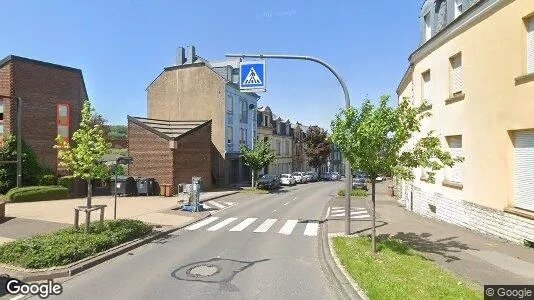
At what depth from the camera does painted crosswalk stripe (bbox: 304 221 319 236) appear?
14547mm

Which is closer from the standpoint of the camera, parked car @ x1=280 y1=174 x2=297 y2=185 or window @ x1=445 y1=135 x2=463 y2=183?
window @ x1=445 y1=135 x2=463 y2=183

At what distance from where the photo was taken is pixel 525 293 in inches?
292

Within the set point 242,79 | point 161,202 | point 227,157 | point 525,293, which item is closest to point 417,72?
point 242,79

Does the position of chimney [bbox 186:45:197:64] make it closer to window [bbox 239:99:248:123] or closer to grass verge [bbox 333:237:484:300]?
window [bbox 239:99:248:123]

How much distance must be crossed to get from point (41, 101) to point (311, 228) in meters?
20.9

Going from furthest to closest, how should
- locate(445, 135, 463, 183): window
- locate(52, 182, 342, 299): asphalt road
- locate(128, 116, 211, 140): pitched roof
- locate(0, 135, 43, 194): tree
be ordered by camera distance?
locate(128, 116, 211, 140): pitched roof
locate(0, 135, 43, 194): tree
locate(445, 135, 463, 183): window
locate(52, 182, 342, 299): asphalt road

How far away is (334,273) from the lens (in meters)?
8.94

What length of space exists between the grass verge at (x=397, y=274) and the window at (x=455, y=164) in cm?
538

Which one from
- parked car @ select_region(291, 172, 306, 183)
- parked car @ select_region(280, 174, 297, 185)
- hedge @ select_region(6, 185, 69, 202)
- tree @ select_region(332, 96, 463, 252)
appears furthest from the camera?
parked car @ select_region(291, 172, 306, 183)

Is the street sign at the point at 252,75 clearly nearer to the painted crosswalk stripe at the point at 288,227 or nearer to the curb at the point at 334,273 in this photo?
the curb at the point at 334,273

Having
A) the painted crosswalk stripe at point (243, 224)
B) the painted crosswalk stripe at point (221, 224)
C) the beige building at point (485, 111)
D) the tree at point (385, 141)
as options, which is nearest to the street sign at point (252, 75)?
the tree at point (385, 141)

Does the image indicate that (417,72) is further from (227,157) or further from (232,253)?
(227,157)

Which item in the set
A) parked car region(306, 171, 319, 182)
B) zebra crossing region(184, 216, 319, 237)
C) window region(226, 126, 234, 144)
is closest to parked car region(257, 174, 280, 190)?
window region(226, 126, 234, 144)

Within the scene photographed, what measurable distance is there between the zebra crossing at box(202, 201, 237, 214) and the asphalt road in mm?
5589
